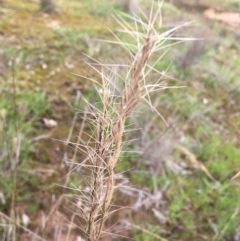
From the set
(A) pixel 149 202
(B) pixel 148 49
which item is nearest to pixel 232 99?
(A) pixel 149 202

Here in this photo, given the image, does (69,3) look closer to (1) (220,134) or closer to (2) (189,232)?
(1) (220,134)

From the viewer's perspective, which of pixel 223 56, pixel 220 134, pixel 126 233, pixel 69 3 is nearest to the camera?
pixel 126 233

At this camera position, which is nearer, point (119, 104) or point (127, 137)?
point (119, 104)

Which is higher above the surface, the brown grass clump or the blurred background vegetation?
the brown grass clump

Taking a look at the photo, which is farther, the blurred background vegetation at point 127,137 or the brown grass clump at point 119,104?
the blurred background vegetation at point 127,137

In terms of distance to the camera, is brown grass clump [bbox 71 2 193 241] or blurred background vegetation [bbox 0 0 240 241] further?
blurred background vegetation [bbox 0 0 240 241]

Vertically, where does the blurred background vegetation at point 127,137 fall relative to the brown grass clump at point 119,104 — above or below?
below

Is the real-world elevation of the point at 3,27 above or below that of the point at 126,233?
above

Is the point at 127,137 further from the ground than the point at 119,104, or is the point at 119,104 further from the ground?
the point at 119,104
